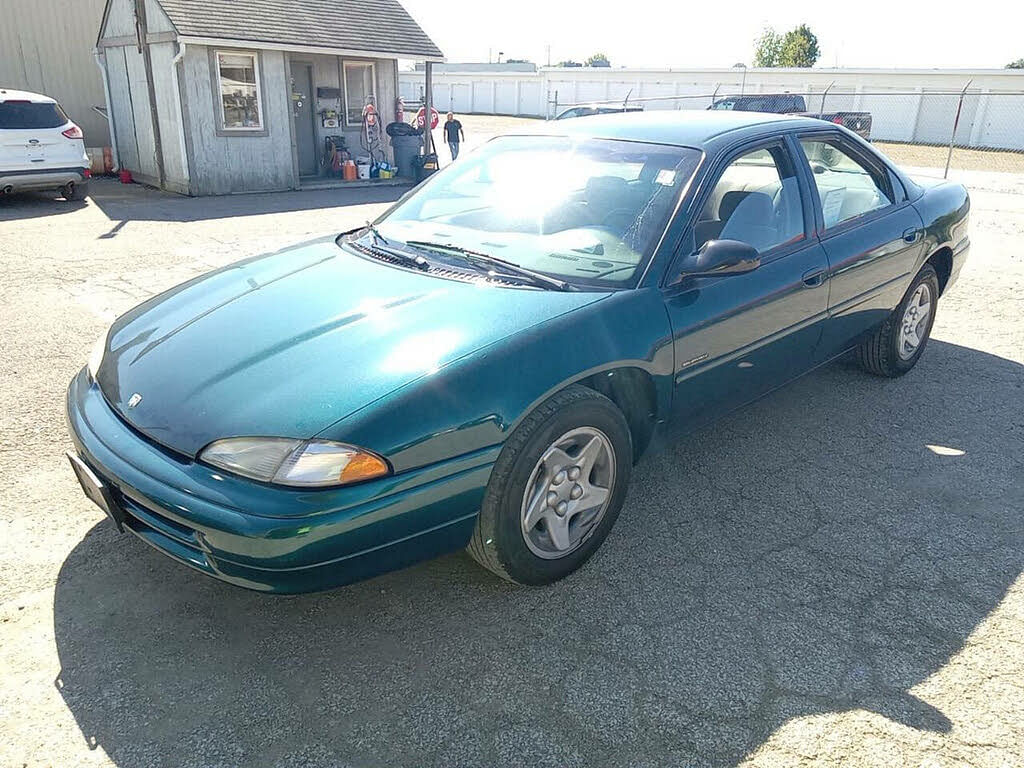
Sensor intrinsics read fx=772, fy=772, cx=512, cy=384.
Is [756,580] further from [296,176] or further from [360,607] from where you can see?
[296,176]

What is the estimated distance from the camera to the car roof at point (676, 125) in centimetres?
352

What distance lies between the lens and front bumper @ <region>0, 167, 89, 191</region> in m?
11.1

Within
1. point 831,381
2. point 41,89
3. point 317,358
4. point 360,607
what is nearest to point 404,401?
point 317,358

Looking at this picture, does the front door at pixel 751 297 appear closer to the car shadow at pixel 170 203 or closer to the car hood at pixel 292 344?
the car hood at pixel 292 344

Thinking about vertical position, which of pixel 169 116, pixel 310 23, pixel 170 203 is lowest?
pixel 170 203

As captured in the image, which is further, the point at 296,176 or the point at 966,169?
the point at 966,169

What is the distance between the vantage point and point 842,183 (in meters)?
4.16

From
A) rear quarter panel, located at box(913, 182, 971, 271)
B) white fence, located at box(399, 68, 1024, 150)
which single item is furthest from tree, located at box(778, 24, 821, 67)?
rear quarter panel, located at box(913, 182, 971, 271)

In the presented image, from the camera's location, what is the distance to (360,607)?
2.77 m

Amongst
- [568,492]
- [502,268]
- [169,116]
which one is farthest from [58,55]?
[568,492]

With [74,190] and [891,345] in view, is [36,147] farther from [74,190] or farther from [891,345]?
[891,345]

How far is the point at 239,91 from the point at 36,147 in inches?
138

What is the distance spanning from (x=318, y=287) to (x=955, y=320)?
5.45 m

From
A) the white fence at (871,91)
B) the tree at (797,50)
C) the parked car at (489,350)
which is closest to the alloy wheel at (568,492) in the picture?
the parked car at (489,350)
